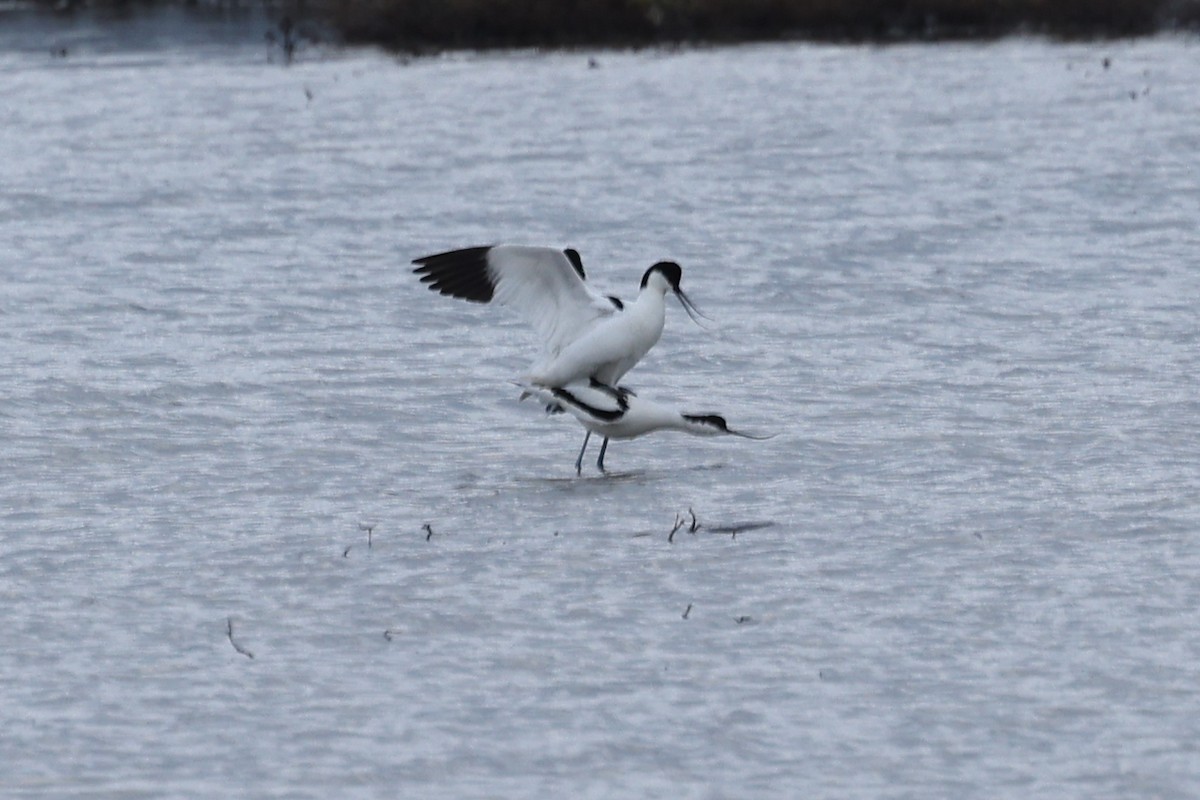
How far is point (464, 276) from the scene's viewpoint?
10289mm

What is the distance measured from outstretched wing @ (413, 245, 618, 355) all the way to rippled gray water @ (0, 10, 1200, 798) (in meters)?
0.63

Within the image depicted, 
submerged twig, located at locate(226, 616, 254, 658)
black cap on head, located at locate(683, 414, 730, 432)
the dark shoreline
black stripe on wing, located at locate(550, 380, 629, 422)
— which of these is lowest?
the dark shoreline

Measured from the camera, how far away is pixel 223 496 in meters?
9.00

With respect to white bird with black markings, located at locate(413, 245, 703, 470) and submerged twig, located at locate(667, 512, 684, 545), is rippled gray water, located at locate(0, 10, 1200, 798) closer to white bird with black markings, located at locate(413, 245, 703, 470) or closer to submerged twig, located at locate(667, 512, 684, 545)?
submerged twig, located at locate(667, 512, 684, 545)

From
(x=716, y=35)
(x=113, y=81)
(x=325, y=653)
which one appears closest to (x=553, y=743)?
(x=325, y=653)

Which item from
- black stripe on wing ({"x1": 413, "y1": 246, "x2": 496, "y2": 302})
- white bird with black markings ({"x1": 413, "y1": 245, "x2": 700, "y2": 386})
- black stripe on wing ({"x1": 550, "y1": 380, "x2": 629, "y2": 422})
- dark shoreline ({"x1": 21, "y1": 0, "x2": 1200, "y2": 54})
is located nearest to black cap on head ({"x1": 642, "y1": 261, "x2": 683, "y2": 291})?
white bird with black markings ({"x1": 413, "y1": 245, "x2": 700, "y2": 386})

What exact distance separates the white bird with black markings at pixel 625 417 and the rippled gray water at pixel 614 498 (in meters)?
0.20

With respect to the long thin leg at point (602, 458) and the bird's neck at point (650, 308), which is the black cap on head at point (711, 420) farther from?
the bird's neck at point (650, 308)

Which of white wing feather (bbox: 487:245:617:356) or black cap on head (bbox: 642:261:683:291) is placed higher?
black cap on head (bbox: 642:261:683:291)

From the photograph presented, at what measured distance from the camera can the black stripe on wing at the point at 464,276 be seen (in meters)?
10.2

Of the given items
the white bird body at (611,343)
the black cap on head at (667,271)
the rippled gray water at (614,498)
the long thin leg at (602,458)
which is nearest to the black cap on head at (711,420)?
the rippled gray water at (614,498)

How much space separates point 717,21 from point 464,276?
2890 centimetres

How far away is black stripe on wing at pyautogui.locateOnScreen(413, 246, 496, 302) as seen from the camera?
33.6ft

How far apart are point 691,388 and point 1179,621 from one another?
17.0ft
